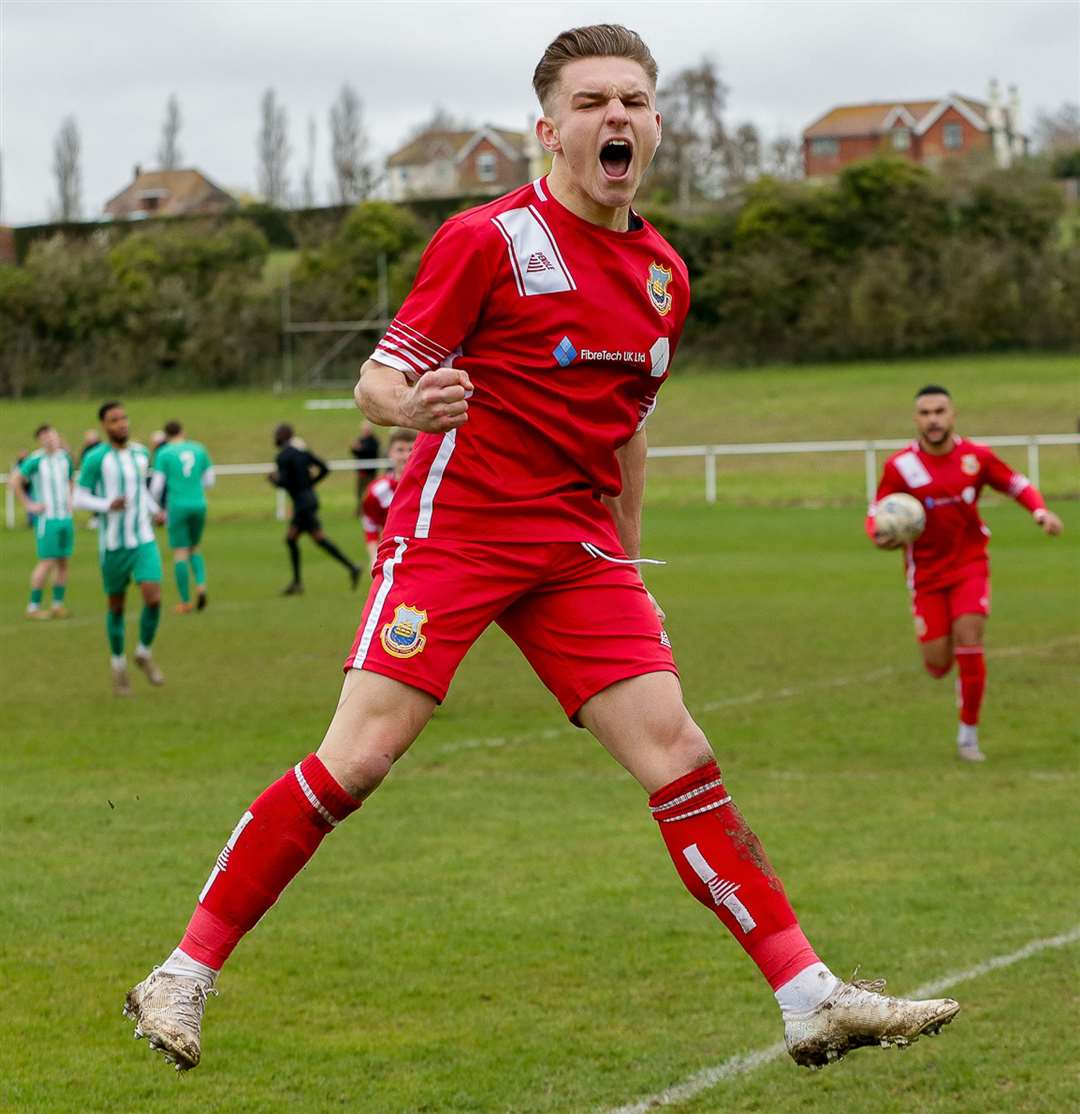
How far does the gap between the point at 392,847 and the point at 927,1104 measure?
427cm

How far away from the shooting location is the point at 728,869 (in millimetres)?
4590

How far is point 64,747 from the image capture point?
1237cm

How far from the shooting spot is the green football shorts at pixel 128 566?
1501 cm

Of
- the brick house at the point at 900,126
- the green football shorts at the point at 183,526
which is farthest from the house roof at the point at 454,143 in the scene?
the green football shorts at the point at 183,526

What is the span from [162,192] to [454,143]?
63.3ft

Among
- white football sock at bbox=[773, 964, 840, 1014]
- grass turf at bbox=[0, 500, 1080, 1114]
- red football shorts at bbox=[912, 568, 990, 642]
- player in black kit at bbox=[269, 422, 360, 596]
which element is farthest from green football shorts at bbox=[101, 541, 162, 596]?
white football sock at bbox=[773, 964, 840, 1014]

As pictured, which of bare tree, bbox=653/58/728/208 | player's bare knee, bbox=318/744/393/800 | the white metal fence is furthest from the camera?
bare tree, bbox=653/58/728/208

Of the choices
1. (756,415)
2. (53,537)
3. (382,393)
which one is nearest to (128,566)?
(53,537)

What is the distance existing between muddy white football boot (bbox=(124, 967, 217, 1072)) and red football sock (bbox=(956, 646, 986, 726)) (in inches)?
313

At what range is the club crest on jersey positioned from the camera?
4.92 metres

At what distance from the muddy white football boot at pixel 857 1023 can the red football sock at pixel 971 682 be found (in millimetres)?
7468

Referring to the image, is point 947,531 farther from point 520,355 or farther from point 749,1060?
point 520,355

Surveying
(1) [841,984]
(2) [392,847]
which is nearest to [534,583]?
(1) [841,984]

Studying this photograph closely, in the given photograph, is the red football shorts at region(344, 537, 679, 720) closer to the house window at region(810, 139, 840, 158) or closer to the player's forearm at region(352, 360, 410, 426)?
the player's forearm at region(352, 360, 410, 426)
